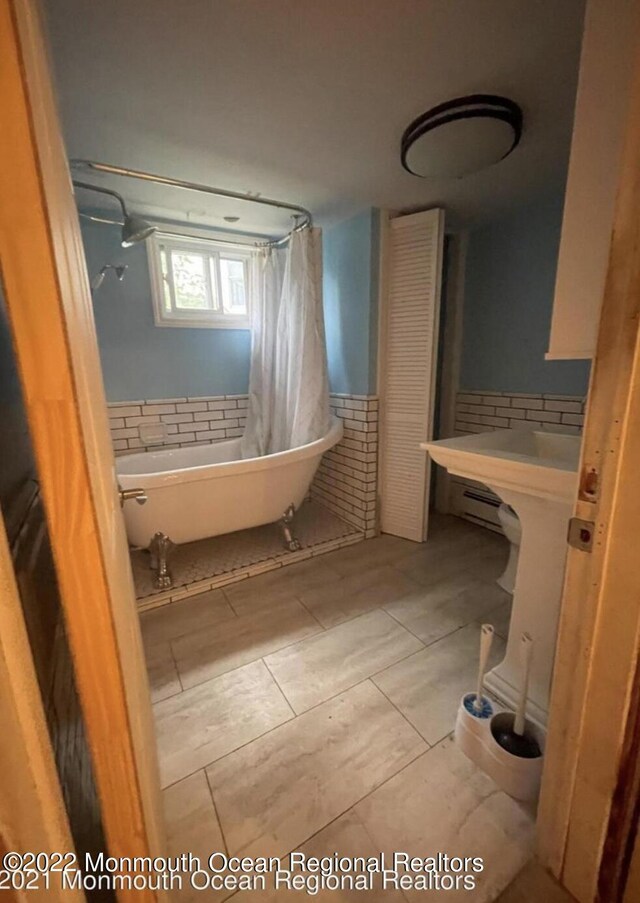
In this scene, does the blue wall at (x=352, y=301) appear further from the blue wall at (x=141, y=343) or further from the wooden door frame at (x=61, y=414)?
the wooden door frame at (x=61, y=414)

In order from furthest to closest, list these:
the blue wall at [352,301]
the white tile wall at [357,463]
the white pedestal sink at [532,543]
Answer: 1. the white tile wall at [357,463]
2. the blue wall at [352,301]
3. the white pedestal sink at [532,543]

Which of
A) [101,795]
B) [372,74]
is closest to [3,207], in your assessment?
[101,795]

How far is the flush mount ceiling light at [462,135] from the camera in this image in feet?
4.14

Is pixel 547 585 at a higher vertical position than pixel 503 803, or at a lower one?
higher

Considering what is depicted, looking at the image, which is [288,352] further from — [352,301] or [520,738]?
[520,738]

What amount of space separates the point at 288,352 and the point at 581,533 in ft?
7.07

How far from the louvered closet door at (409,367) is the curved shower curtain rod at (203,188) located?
582 millimetres

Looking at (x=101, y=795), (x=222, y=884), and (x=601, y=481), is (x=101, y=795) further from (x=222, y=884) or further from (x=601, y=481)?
(x=601, y=481)

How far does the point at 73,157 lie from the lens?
158cm

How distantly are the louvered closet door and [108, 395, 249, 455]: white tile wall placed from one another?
126cm

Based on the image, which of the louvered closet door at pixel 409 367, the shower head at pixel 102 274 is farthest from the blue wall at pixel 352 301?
the shower head at pixel 102 274

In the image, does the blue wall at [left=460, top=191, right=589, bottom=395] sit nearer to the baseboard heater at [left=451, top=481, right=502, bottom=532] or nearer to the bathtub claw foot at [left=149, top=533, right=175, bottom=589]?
the baseboard heater at [left=451, top=481, right=502, bottom=532]

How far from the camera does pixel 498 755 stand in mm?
1078

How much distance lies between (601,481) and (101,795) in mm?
958
